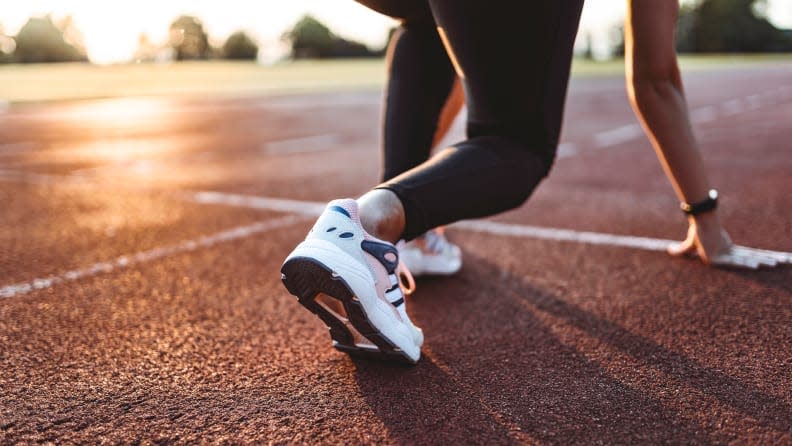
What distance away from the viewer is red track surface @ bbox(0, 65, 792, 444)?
1543mm

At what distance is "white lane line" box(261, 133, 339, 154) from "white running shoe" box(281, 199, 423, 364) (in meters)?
5.42

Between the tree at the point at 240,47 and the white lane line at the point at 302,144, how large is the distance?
3682 centimetres

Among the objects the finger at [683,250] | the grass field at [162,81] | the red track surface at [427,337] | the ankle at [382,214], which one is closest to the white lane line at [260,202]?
the red track surface at [427,337]

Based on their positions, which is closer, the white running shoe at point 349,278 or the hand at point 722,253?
the white running shoe at point 349,278

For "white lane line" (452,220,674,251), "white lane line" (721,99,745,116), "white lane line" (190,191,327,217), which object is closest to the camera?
"white lane line" (452,220,674,251)

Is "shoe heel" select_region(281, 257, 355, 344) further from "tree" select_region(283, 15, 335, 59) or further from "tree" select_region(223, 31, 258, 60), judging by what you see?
"tree" select_region(283, 15, 335, 59)

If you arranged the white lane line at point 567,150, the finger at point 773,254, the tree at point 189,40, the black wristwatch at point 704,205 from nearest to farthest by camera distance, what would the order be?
the black wristwatch at point 704,205
the finger at point 773,254
the white lane line at point 567,150
the tree at point 189,40

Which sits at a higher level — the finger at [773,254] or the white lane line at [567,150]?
the finger at [773,254]

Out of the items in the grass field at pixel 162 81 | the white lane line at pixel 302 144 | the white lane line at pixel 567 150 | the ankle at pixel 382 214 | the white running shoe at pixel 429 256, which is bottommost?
the grass field at pixel 162 81

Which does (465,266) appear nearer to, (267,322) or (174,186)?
(267,322)

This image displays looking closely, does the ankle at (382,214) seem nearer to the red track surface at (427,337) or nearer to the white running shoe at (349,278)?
the white running shoe at (349,278)

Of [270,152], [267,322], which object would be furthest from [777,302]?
[270,152]

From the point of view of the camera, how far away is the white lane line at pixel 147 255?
2.63 meters

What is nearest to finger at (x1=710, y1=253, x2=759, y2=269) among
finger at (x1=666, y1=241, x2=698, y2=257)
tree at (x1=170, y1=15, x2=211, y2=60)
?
finger at (x1=666, y1=241, x2=698, y2=257)
